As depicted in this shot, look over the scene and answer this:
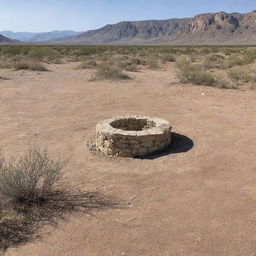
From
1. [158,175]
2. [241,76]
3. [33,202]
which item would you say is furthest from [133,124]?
[241,76]

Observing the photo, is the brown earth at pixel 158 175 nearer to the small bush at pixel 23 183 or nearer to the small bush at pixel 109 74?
the small bush at pixel 23 183

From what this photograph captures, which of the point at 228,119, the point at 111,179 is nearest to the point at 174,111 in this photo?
the point at 228,119

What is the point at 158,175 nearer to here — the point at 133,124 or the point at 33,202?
the point at 33,202

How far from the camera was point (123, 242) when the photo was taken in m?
4.11

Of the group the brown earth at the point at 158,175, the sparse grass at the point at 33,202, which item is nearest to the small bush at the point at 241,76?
A: the brown earth at the point at 158,175

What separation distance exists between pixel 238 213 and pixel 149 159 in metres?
2.38

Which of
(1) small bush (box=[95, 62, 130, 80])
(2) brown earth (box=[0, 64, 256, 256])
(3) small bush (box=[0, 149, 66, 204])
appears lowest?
(2) brown earth (box=[0, 64, 256, 256])

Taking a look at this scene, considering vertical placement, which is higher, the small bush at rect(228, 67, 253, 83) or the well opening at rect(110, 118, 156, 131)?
the small bush at rect(228, 67, 253, 83)

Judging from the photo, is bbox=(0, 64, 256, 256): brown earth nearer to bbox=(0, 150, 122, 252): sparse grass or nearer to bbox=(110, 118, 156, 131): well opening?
bbox=(0, 150, 122, 252): sparse grass

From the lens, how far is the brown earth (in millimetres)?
4102

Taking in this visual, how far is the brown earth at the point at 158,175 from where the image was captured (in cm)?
410

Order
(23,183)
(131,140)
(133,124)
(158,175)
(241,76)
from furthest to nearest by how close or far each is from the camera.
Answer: (241,76), (133,124), (131,140), (158,175), (23,183)

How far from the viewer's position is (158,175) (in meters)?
5.99

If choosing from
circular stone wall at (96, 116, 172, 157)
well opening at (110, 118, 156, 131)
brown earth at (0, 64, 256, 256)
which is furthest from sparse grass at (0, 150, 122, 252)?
well opening at (110, 118, 156, 131)
